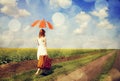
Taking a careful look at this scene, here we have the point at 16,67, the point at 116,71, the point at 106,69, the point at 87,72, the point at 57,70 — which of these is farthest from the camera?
the point at 116,71

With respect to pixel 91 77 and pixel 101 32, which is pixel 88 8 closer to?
pixel 101 32

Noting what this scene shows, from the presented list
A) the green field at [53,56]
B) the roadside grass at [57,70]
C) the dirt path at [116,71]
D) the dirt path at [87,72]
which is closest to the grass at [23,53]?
the green field at [53,56]

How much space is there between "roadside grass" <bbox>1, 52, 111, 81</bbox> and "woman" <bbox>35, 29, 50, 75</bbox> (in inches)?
4.2

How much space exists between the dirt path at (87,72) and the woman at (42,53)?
0.32 m

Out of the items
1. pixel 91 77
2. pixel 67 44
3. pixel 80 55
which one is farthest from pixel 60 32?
pixel 91 77

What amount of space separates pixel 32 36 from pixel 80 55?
81 centimetres

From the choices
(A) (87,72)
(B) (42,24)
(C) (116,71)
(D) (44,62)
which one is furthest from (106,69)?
(B) (42,24)

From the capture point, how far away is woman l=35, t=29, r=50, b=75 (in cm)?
411

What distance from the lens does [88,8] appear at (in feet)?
14.8

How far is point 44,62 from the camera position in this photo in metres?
4.14

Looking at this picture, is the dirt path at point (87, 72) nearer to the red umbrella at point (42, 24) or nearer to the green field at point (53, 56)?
the green field at point (53, 56)

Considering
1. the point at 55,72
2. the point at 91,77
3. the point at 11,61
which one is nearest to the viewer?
the point at 11,61

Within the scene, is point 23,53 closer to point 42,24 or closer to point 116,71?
point 42,24

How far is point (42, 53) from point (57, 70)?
1.07 ft
